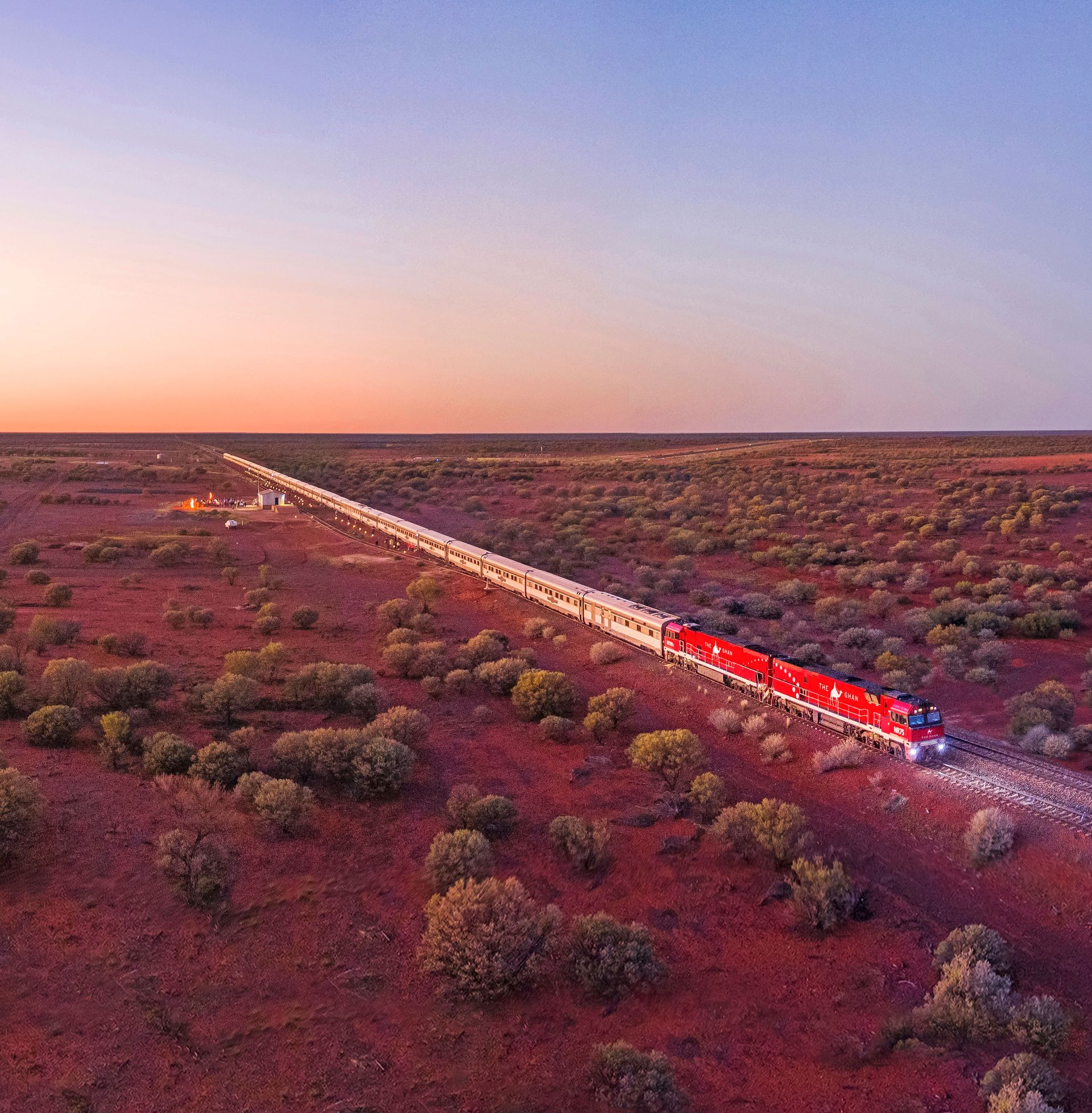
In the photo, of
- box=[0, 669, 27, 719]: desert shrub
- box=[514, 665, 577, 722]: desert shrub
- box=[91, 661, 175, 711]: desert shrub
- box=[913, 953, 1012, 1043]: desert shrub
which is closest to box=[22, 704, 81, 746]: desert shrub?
box=[91, 661, 175, 711]: desert shrub

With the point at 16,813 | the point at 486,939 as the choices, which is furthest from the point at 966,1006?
the point at 16,813

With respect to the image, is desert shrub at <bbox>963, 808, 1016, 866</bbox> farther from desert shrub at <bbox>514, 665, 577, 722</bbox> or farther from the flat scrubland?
desert shrub at <bbox>514, 665, 577, 722</bbox>

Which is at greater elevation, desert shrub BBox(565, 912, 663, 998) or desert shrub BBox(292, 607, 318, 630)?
desert shrub BBox(292, 607, 318, 630)

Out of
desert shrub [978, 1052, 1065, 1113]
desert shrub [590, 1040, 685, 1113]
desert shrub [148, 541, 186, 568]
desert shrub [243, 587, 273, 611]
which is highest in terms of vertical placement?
desert shrub [148, 541, 186, 568]

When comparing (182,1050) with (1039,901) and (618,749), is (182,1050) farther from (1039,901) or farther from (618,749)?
(1039,901)

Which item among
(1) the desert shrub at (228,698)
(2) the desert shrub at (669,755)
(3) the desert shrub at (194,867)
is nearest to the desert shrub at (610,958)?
(2) the desert shrub at (669,755)

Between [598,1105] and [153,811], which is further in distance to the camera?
[153,811]

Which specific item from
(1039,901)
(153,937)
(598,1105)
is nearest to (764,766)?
(1039,901)
